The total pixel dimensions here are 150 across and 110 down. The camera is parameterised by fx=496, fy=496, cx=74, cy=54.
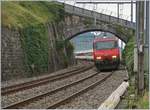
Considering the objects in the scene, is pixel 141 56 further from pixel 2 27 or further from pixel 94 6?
pixel 94 6

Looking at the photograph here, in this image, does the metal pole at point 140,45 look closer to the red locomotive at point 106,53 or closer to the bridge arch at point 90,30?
the red locomotive at point 106,53

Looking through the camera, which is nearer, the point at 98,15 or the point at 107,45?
the point at 107,45

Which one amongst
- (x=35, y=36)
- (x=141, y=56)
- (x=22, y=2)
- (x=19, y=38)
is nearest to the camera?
(x=141, y=56)

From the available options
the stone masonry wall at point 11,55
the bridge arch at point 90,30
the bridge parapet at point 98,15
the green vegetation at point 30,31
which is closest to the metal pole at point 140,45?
the stone masonry wall at point 11,55

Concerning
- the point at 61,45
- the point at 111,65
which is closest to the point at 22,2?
the point at 61,45

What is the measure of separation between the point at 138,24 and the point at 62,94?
17.3 feet

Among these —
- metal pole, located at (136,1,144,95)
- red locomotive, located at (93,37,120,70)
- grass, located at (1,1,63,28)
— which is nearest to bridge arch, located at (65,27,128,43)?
grass, located at (1,1,63,28)

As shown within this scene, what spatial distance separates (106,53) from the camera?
37.3 m

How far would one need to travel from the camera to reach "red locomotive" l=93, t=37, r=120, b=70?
3734cm

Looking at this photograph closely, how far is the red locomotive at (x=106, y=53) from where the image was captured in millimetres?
37344

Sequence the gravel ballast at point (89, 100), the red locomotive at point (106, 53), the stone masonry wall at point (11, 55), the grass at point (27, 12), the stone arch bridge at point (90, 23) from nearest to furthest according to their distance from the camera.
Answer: the gravel ballast at point (89, 100) → the stone masonry wall at point (11, 55) → the grass at point (27, 12) → the red locomotive at point (106, 53) → the stone arch bridge at point (90, 23)

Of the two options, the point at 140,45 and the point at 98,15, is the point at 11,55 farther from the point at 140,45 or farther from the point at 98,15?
the point at 98,15

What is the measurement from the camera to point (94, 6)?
57.0 m

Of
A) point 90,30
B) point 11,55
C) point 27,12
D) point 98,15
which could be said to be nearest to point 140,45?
point 11,55
